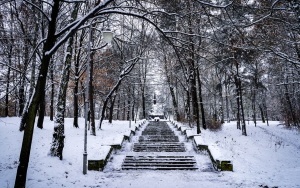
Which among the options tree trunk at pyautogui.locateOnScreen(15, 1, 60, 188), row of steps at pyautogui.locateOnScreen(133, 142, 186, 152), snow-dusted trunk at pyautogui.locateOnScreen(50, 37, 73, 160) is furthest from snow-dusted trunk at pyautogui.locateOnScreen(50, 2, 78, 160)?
row of steps at pyautogui.locateOnScreen(133, 142, 186, 152)

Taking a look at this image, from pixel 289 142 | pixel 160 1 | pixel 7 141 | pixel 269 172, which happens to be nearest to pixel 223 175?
pixel 269 172

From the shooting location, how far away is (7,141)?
11.1 m

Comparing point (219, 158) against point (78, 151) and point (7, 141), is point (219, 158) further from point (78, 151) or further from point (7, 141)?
point (7, 141)

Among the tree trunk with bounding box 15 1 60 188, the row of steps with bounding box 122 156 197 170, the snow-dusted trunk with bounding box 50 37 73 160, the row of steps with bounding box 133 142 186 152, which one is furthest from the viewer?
the row of steps with bounding box 133 142 186 152

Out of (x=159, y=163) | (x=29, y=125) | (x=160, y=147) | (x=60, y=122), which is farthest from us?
(x=160, y=147)

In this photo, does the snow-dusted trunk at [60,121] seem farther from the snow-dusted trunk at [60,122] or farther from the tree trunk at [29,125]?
the tree trunk at [29,125]

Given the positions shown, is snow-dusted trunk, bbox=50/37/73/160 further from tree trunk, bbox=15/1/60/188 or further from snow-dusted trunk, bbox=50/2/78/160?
tree trunk, bbox=15/1/60/188

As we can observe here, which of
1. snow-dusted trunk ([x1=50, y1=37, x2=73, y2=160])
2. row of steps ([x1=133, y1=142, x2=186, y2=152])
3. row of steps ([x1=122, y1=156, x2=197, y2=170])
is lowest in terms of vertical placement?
row of steps ([x1=122, y1=156, x2=197, y2=170])

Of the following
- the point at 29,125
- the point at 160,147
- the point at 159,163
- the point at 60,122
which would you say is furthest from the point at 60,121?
the point at 160,147

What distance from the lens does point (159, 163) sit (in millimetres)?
10258

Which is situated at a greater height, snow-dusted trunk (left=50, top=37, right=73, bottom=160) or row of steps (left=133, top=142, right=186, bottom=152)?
snow-dusted trunk (left=50, top=37, right=73, bottom=160)

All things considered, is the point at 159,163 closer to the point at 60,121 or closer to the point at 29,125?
the point at 60,121

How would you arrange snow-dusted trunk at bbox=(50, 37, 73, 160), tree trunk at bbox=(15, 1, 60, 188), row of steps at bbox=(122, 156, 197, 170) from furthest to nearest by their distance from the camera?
1. row of steps at bbox=(122, 156, 197, 170)
2. snow-dusted trunk at bbox=(50, 37, 73, 160)
3. tree trunk at bbox=(15, 1, 60, 188)

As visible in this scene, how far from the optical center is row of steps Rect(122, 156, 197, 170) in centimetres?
976
